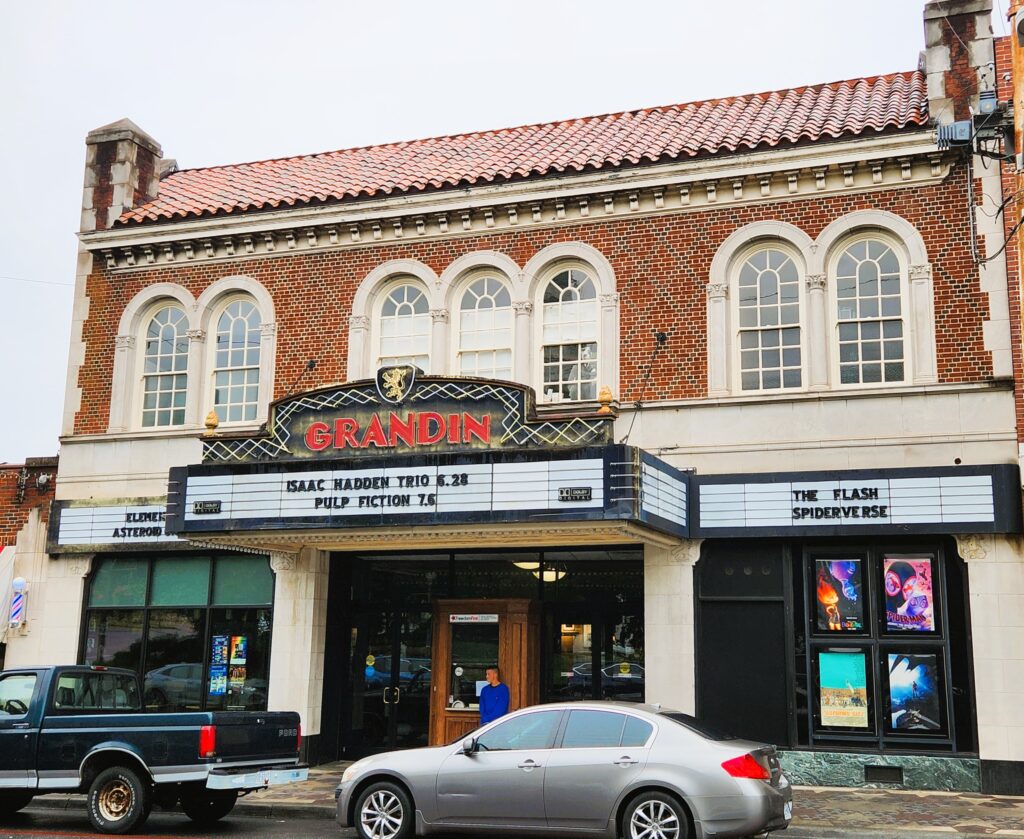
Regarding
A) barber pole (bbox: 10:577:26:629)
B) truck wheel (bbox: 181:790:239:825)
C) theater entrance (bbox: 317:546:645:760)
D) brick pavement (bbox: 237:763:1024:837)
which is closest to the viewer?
brick pavement (bbox: 237:763:1024:837)

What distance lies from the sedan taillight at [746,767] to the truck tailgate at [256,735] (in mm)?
5076

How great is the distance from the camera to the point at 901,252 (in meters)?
15.9

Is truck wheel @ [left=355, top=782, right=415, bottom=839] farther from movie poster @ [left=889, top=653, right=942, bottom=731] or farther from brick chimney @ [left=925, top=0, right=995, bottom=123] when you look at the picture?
brick chimney @ [left=925, top=0, right=995, bottom=123]

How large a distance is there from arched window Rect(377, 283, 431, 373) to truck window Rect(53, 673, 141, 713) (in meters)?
6.51

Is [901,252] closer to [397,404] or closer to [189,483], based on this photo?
[397,404]

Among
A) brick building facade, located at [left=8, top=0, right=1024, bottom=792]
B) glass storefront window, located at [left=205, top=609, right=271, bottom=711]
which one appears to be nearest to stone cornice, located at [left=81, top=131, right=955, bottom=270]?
brick building facade, located at [left=8, top=0, right=1024, bottom=792]

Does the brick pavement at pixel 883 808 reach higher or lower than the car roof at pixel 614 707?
lower

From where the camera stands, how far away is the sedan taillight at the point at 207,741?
38.9 ft

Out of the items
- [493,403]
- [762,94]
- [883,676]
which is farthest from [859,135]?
[883,676]

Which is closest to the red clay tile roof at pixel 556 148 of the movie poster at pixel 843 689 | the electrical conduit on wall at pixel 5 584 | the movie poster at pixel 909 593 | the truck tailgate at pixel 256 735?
the movie poster at pixel 909 593

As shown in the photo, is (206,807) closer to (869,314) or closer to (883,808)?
(883,808)

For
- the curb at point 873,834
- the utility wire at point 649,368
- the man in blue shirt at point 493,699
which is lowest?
the curb at point 873,834

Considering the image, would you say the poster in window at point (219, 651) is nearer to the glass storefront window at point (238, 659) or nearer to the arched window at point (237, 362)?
the glass storefront window at point (238, 659)

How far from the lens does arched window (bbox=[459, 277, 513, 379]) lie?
17672mm
